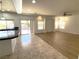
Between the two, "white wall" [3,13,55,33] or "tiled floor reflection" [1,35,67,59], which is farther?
"white wall" [3,13,55,33]

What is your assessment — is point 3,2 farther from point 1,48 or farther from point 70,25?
point 70,25

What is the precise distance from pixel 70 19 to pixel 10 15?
7998mm

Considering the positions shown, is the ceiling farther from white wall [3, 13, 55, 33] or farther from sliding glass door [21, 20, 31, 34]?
sliding glass door [21, 20, 31, 34]

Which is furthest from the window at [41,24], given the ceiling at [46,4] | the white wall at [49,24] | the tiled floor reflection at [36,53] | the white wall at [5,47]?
the white wall at [5,47]

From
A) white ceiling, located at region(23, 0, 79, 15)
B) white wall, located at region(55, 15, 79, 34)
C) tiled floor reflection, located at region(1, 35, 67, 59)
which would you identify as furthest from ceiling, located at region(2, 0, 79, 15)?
white wall, located at region(55, 15, 79, 34)

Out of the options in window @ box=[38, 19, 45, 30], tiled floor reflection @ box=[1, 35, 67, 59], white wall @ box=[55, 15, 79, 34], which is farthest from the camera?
window @ box=[38, 19, 45, 30]

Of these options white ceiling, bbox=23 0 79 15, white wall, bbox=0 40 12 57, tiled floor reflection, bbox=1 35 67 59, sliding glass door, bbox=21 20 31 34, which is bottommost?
tiled floor reflection, bbox=1 35 67 59

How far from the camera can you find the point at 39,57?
15.3ft

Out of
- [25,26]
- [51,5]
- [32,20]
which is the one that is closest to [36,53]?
[51,5]

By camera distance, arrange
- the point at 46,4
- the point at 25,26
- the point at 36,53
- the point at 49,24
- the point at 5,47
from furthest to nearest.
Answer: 1. the point at 49,24
2. the point at 25,26
3. the point at 46,4
4. the point at 36,53
5. the point at 5,47

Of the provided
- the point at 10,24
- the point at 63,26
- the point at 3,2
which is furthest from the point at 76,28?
the point at 3,2

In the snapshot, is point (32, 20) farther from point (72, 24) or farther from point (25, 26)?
point (72, 24)

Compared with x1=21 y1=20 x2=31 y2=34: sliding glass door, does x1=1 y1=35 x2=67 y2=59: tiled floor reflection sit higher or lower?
lower

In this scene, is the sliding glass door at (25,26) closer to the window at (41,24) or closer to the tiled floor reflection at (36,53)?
the window at (41,24)
